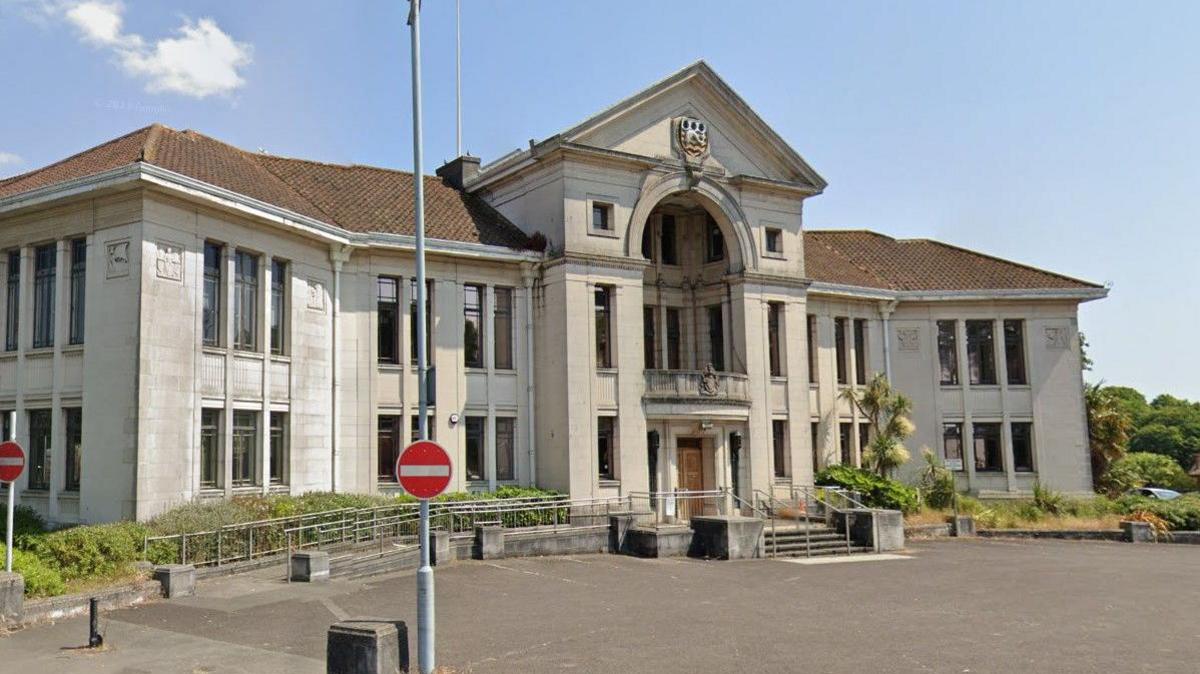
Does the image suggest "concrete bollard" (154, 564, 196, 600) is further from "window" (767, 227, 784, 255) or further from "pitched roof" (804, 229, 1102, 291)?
"pitched roof" (804, 229, 1102, 291)

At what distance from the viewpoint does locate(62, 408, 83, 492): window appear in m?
19.9

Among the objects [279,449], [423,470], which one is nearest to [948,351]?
[279,449]

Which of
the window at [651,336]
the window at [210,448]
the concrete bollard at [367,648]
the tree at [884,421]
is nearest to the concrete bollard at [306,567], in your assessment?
the window at [210,448]

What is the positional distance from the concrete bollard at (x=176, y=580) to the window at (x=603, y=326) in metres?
13.6

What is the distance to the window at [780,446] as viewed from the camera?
30312 millimetres

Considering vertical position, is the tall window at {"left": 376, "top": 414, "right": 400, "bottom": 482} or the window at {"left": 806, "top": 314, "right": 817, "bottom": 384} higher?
the window at {"left": 806, "top": 314, "right": 817, "bottom": 384}

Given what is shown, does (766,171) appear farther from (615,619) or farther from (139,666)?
(139,666)

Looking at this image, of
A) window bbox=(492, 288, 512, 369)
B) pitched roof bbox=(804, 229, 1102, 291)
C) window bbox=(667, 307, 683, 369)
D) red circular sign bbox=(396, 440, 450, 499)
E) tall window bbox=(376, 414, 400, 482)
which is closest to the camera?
red circular sign bbox=(396, 440, 450, 499)

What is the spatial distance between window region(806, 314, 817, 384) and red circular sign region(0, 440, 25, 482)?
79.4 feet

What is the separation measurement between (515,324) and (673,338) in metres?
6.42

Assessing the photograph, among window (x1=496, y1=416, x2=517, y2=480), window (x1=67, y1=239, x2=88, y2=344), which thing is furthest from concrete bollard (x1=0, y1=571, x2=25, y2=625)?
window (x1=496, y1=416, x2=517, y2=480)

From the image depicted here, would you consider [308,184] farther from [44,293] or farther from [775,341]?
[775,341]

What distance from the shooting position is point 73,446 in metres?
20.1

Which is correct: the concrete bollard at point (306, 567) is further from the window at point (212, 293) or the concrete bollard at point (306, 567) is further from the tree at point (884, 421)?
the tree at point (884, 421)
